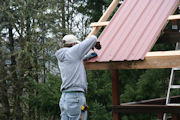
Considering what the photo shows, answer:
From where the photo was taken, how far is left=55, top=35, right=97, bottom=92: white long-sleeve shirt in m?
3.90

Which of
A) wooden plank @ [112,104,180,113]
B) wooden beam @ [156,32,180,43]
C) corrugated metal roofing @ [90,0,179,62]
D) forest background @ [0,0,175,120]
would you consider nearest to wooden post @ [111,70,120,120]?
wooden plank @ [112,104,180,113]

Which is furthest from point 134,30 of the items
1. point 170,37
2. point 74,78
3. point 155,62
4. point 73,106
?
point 73,106

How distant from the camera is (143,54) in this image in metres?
4.15

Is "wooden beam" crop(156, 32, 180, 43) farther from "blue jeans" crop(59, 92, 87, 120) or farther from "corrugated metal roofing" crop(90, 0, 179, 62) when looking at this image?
"blue jeans" crop(59, 92, 87, 120)

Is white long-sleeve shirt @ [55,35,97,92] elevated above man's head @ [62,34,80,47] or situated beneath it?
situated beneath

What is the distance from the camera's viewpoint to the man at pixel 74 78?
3.89m

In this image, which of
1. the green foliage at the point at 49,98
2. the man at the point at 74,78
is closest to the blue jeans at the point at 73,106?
the man at the point at 74,78

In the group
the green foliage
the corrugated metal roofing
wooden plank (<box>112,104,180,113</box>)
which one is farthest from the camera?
the green foliage

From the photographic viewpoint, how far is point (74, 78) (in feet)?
13.0

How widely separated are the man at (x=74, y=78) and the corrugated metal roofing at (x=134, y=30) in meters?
0.56

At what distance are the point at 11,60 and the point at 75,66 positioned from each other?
9687 millimetres

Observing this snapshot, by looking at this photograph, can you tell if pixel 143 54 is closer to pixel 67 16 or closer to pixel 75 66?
pixel 75 66

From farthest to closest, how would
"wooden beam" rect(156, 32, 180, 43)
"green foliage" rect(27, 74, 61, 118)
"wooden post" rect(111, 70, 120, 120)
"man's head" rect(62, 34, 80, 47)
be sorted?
"green foliage" rect(27, 74, 61, 118), "wooden beam" rect(156, 32, 180, 43), "wooden post" rect(111, 70, 120, 120), "man's head" rect(62, 34, 80, 47)

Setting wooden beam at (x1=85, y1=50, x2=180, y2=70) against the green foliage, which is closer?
wooden beam at (x1=85, y1=50, x2=180, y2=70)
